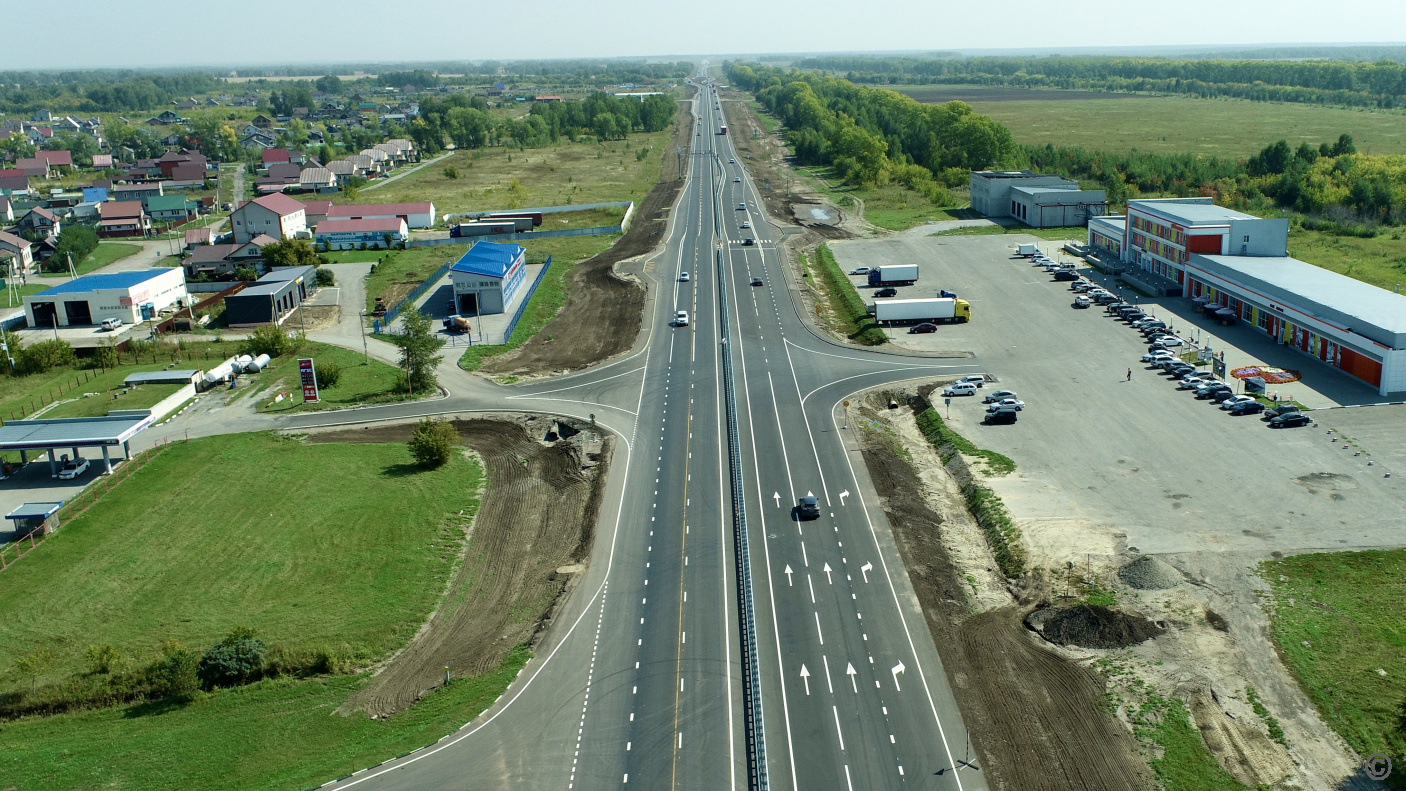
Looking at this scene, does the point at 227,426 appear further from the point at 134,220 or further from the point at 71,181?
the point at 71,181

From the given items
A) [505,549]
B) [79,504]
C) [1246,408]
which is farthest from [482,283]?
[1246,408]

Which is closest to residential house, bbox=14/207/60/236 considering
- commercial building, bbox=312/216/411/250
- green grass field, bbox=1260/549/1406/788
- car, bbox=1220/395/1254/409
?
commercial building, bbox=312/216/411/250

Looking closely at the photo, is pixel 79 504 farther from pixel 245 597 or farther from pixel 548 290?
pixel 548 290

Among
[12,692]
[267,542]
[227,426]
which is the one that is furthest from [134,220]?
[12,692]

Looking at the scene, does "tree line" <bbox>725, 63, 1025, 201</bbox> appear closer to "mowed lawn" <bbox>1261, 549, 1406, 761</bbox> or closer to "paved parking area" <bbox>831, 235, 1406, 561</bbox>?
"paved parking area" <bbox>831, 235, 1406, 561</bbox>

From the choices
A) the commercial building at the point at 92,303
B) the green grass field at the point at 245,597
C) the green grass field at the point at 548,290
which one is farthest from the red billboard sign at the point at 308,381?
the commercial building at the point at 92,303

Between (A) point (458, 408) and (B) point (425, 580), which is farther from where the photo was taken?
(A) point (458, 408)
